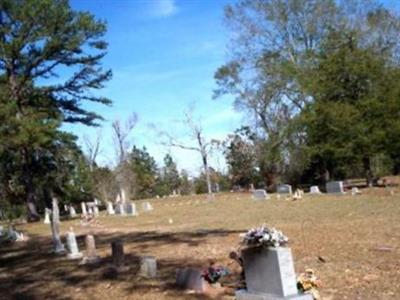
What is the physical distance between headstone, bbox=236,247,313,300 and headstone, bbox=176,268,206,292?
3.71ft

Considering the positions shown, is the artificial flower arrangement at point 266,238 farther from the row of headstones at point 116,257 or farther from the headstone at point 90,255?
the headstone at point 90,255

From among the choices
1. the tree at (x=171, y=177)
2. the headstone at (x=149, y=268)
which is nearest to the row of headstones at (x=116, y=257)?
the headstone at (x=149, y=268)

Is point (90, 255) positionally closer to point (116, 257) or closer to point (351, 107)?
point (116, 257)

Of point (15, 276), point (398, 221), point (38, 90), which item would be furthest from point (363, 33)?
point (15, 276)

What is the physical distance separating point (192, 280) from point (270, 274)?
1865 millimetres

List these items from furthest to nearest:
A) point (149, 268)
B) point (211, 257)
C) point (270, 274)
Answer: point (211, 257) < point (149, 268) < point (270, 274)

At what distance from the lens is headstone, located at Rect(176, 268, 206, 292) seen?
8.73m

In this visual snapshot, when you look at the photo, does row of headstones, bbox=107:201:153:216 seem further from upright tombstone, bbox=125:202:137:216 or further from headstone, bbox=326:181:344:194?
headstone, bbox=326:181:344:194

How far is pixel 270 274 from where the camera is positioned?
24.0ft

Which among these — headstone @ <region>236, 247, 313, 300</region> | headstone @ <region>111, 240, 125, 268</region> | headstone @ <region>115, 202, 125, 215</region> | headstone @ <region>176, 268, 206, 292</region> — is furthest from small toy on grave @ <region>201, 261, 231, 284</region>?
headstone @ <region>115, 202, 125, 215</region>

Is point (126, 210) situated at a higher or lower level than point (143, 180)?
lower

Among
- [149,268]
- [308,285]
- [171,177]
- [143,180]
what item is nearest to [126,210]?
[149,268]

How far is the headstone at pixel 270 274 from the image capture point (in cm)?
718

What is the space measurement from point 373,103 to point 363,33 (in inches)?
482
